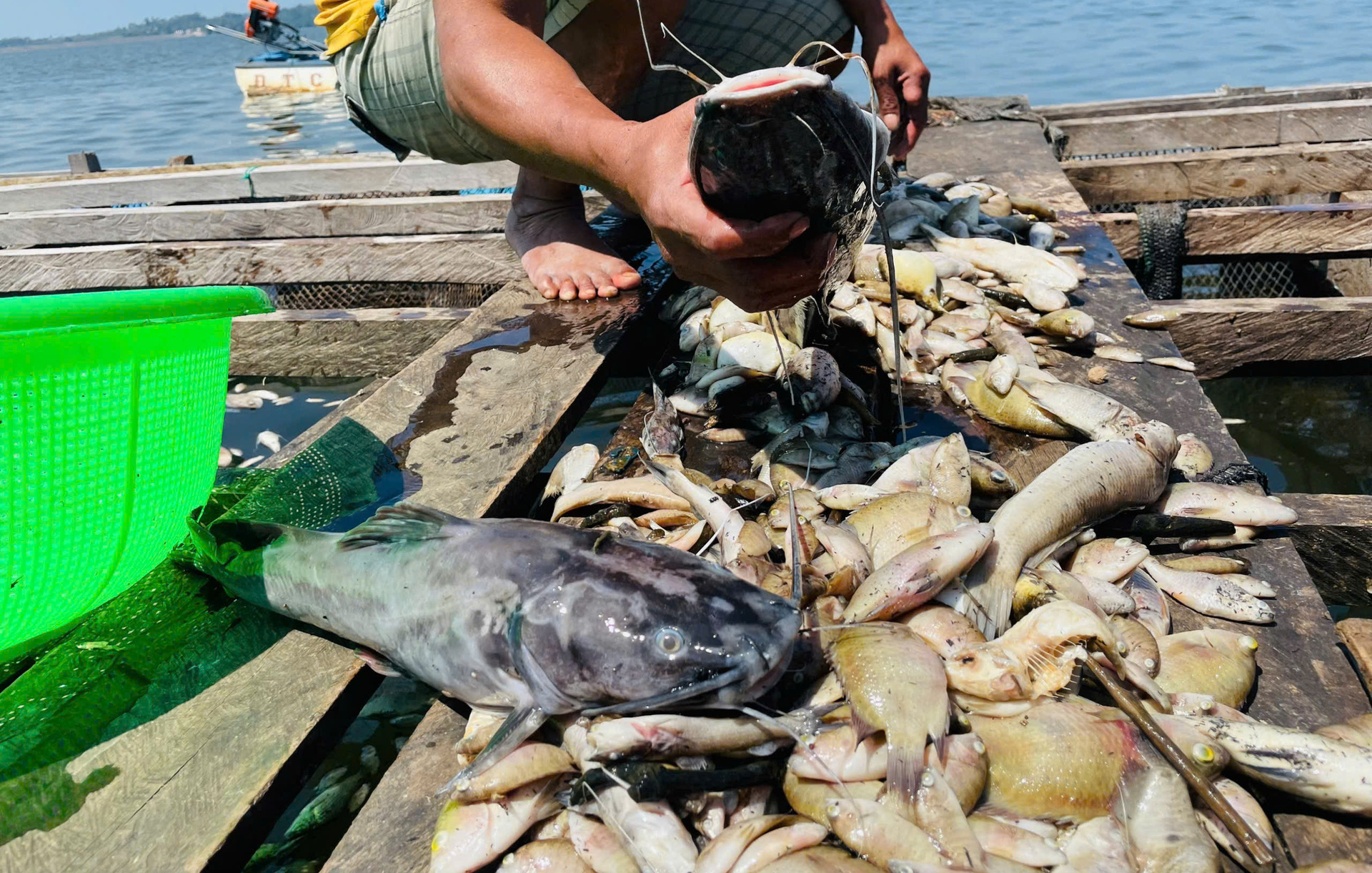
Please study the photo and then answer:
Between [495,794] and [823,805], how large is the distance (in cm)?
52

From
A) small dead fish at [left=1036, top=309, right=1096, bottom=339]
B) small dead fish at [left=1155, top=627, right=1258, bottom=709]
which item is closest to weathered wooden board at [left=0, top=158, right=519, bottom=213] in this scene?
small dead fish at [left=1036, top=309, right=1096, bottom=339]

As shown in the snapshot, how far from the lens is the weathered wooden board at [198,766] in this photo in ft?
4.88

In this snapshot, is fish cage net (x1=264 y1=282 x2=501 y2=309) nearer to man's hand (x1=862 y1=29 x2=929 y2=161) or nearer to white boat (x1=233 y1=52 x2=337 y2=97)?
man's hand (x1=862 y1=29 x2=929 y2=161)

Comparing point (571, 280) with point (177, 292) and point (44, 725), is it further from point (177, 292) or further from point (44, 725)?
point (44, 725)

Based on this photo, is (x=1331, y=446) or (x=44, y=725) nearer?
(x=44, y=725)

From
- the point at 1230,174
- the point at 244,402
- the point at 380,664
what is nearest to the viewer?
the point at 380,664

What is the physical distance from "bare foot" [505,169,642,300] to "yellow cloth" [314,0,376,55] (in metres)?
0.91

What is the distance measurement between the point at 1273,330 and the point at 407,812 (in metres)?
3.46

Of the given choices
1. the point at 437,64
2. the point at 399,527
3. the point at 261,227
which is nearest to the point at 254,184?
the point at 261,227

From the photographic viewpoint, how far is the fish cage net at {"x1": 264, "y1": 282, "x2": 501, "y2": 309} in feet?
15.1

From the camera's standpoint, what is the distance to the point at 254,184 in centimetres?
662

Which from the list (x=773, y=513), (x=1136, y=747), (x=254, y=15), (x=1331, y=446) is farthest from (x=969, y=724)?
(x=254, y=15)

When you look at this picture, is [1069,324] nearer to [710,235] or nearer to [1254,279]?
[710,235]

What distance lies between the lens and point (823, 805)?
53.6 inches
